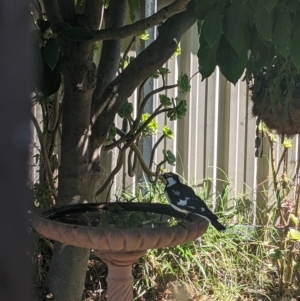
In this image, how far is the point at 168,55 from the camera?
2117 mm

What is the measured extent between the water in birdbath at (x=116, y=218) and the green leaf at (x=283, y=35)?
2.44ft

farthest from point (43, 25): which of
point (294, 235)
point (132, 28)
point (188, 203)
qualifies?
point (294, 235)

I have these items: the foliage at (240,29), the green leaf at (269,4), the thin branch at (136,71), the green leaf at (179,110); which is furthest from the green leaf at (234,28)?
the green leaf at (179,110)

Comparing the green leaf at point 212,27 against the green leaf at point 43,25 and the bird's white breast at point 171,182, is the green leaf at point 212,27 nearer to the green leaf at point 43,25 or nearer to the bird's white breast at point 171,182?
the green leaf at point 43,25

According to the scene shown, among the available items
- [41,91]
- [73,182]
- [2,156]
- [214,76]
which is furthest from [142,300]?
[2,156]

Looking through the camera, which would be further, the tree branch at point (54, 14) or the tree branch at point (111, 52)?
the tree branch at point (111, 52)

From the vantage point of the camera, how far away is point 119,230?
1.61m

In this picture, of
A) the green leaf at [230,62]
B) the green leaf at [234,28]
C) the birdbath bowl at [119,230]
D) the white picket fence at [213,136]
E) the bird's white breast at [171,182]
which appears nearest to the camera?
the green leaf at [234,28]

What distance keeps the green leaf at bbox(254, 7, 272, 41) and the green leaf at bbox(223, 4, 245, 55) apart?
65mm

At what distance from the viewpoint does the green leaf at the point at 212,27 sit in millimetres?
1309

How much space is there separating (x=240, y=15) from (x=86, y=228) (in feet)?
2.45

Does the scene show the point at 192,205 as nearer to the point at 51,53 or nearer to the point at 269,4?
the point at 51,53

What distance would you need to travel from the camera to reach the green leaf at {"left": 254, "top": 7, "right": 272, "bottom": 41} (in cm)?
128

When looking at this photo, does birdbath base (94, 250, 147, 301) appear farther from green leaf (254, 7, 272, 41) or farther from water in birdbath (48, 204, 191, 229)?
green leaf (254, 7, 272, 41)
